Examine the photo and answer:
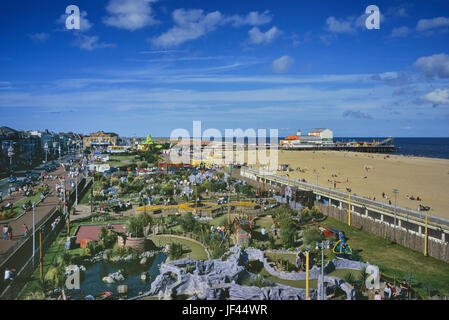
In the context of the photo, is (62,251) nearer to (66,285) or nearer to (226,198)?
(66,285)

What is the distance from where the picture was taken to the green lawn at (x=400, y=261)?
1083 centimetres

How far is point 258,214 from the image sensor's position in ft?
64.2

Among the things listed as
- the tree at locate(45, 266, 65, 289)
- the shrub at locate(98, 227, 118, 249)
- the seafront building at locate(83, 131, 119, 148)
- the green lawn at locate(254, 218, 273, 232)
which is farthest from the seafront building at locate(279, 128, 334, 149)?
the tree at locate(45, 266, 65, 289)

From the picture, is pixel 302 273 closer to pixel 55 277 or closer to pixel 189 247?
pixel 189 247

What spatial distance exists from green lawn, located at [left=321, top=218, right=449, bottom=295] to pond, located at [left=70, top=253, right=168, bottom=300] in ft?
28.0

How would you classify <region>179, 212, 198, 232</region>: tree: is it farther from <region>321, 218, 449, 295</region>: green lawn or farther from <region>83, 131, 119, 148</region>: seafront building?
<region>83, 131, 119, 148</region>: seafront building

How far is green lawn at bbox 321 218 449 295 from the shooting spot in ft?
35.5

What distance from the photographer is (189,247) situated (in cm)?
1420

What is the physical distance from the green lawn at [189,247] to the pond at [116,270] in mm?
1031

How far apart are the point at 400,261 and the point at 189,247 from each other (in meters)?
8.79

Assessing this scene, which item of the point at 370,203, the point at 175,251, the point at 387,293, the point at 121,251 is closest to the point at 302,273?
the point at 387,293

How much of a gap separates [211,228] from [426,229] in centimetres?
962
